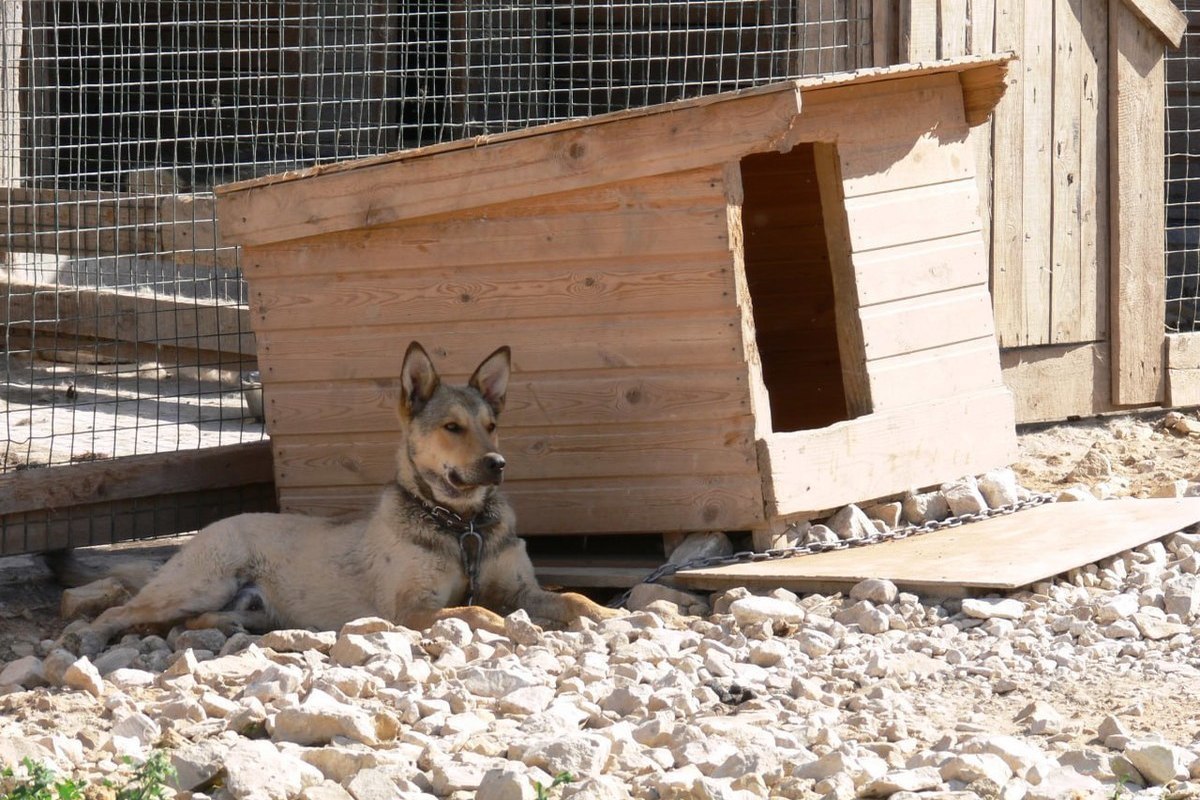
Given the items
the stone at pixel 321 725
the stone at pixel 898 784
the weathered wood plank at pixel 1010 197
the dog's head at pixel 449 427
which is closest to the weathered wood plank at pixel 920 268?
the weathered wood plank at pixel 1010 197

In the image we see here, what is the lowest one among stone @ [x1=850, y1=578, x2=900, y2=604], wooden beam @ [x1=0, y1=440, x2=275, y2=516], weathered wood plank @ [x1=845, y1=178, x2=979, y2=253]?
stone @ [x1=850, y1=578, x2=900, y2=604]

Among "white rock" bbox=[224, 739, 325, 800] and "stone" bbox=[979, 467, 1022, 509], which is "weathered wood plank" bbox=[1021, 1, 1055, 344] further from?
"white rock" bbox=[224, 739, 325, 800]

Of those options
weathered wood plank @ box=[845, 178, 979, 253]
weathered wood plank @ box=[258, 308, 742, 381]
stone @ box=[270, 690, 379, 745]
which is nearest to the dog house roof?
weathered wood plank @ box=[845, 178, 979, 253]

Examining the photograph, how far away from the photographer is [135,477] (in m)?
7.00

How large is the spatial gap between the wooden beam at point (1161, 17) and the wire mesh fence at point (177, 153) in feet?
5.77

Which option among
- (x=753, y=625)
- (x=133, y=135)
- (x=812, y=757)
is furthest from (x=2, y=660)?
(x=133, y=135)

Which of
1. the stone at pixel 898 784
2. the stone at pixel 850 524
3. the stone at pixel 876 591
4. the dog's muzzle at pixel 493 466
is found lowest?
the stone at pixel 898 784

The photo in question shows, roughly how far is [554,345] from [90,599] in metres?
2.22

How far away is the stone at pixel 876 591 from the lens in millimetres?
5578

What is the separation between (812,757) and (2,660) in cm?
332

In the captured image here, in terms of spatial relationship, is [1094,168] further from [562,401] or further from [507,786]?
[507,786]

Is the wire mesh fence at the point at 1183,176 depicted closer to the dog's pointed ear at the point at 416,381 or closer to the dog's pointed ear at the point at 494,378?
the dog's pointed ear at the point at 494,378

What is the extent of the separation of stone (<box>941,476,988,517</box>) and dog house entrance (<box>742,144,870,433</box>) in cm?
140

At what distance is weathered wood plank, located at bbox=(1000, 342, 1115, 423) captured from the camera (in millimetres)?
8547
